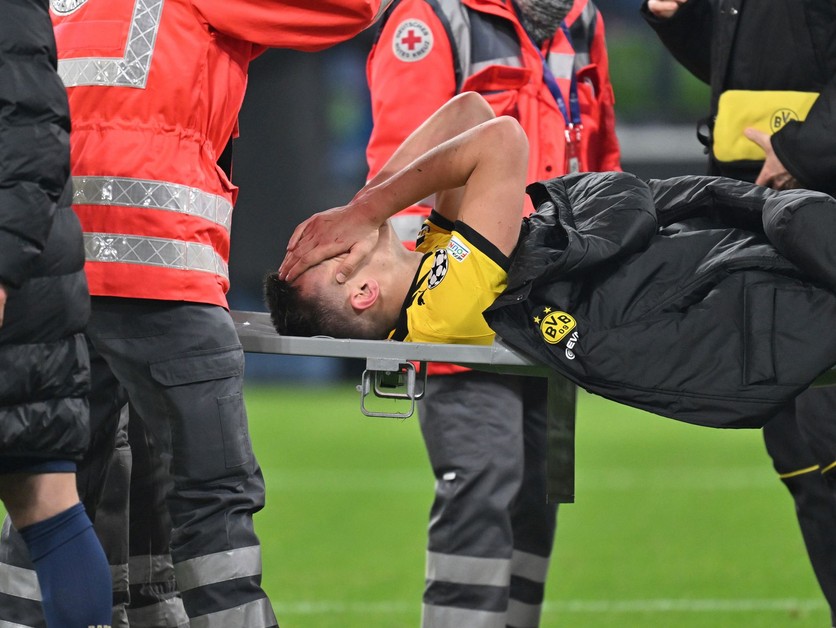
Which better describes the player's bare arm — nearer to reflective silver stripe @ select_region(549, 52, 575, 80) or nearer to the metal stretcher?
the metal stretcher

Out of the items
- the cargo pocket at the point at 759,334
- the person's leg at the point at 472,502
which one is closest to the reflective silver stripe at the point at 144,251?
the person's leg at the point at 472,502

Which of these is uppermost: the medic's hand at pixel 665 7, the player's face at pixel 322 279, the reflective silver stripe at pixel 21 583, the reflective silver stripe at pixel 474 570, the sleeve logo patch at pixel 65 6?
the medic's hand at pixel 665 7

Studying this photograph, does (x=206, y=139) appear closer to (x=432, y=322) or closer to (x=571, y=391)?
(x=432, y=322)

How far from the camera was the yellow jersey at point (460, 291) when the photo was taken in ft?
8.86

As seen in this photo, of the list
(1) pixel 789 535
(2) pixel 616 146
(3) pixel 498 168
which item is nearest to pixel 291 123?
(1) pixel 789 535

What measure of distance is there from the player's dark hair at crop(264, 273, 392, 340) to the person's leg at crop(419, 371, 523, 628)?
12.3 inches

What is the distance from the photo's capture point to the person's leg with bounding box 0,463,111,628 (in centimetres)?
240

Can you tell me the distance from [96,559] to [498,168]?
1.15 meters

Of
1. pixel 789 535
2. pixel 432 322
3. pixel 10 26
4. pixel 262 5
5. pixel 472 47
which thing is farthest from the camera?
pixel 789 535

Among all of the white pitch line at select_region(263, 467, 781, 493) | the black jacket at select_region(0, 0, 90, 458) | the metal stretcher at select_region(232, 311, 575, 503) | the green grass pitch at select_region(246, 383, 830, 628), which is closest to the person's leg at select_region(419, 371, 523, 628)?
the metal stretcher at select_region(232, 311, 575, 503)

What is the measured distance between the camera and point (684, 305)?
257 centimetres

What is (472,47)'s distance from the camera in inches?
132

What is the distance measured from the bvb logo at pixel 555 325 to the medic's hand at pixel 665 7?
3.92ft

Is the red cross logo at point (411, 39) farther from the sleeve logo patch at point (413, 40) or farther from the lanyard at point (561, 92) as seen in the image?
the lanyard at point (561, 92)
